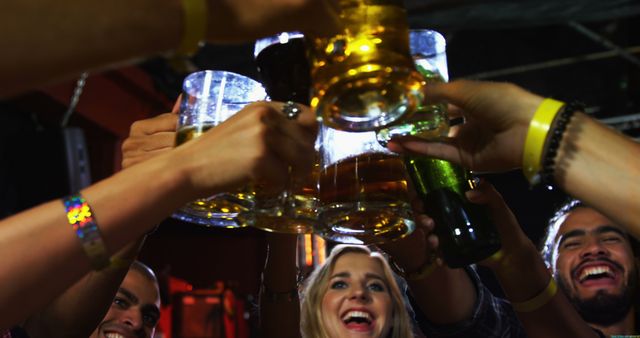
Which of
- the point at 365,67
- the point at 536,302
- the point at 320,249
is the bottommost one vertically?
the point at 320,249

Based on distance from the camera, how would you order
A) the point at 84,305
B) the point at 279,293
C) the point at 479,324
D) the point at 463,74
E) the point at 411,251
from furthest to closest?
the point at 463,74
the point at 279,293
the point at 479,324
the point at 84,305
the point at 411,251

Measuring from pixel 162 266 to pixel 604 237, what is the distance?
4.39 m

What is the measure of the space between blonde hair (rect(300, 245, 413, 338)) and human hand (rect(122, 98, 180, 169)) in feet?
3.98

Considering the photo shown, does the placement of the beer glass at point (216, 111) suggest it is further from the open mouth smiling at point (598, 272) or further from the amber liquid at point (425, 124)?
the open mouth smiling at point (598, 272)

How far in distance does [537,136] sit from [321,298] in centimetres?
151

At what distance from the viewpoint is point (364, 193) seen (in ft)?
3.91

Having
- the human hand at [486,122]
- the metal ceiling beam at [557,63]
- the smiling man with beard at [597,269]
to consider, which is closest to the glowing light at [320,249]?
the metal ceiling beam at [557,63]

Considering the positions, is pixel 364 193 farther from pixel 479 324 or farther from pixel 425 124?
pixel 479 324

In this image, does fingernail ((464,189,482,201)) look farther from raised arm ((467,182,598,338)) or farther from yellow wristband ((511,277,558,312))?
yellow wristband ((511,277,558,312))

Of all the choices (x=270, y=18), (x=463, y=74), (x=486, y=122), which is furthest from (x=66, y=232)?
(x=463, y=74)

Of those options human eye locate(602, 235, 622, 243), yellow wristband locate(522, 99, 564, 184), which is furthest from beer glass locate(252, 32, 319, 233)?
human eye locate(602, 235, 622, 243)

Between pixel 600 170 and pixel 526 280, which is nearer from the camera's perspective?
pixel 600 170

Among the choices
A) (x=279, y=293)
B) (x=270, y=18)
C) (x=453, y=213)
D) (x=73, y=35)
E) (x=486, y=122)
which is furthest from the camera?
(x=279, y=293)

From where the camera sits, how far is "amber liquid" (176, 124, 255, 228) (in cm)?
117
